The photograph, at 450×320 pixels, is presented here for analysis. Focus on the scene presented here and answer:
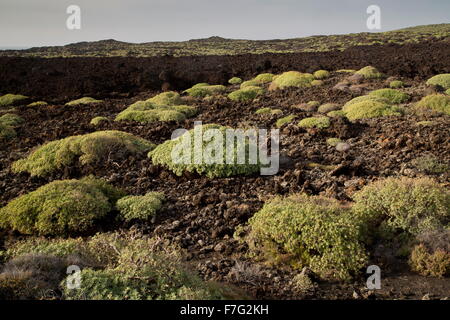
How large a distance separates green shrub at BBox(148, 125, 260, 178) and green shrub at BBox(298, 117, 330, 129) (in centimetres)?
366

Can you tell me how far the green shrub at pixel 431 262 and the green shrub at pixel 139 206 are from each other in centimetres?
439

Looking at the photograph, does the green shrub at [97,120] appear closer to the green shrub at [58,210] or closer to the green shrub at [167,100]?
the green shrub at [167,100]

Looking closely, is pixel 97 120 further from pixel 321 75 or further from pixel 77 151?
pixel 321 75

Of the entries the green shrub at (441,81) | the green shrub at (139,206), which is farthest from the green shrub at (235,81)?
the green shrub at (139,206)

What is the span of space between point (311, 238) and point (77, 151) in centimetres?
684

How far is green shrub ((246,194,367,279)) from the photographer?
5535mm

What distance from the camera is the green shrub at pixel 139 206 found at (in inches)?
287

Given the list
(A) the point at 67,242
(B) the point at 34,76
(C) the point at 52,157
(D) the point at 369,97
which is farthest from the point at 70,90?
(A) the point at 67,242

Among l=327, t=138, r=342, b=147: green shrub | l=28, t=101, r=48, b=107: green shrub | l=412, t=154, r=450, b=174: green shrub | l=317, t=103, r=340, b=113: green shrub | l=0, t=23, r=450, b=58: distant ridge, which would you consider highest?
l=0, t=23, r=450, b=58: distant ridge

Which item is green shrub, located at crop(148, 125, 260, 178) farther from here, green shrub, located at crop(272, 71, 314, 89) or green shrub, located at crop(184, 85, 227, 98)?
green shrub, located at crop(272, 71, 314, 89)

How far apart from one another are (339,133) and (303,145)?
1.23 m

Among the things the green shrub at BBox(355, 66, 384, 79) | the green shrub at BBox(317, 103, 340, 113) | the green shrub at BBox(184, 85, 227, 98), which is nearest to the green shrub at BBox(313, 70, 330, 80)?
the green shrub at BBox(355, 66, 384, 79)

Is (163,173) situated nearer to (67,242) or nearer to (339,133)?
(67,242)

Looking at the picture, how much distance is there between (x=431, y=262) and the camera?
550cm
